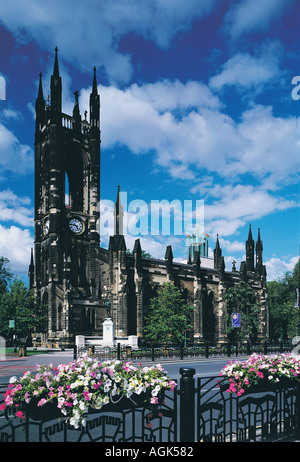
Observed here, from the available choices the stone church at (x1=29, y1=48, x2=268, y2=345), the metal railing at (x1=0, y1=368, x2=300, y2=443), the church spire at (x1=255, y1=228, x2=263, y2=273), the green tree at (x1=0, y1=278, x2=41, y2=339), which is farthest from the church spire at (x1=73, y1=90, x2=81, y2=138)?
the metal railing at (x1=0, y1=368, x2=300, y2=443)

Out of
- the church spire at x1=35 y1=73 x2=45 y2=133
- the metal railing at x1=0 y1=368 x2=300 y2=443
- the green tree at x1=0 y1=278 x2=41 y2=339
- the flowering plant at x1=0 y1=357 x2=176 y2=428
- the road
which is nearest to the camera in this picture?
the flowering plant at x1=0 y1=357 x2=176 y2=428

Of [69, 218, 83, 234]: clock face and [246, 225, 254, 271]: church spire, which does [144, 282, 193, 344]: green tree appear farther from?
[246, 225, 254, 271]: church spire

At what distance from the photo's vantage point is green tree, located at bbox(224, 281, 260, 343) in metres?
61.3

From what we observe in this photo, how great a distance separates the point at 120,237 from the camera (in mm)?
51875

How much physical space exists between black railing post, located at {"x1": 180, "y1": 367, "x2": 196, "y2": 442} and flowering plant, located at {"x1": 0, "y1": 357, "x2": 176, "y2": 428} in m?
0.20

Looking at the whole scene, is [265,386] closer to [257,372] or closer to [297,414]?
[257,372]

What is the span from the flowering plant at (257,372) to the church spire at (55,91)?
56579 millimetres

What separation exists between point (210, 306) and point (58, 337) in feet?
78.3

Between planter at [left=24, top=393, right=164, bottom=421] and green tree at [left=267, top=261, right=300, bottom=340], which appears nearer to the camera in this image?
planter at [left=24, top=393, right=164, bottom=421]

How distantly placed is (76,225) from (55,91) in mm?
19688

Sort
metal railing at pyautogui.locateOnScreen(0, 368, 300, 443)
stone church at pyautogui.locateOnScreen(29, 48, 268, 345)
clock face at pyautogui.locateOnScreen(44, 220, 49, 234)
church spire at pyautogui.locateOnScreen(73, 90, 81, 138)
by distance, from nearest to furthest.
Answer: metal railing at pyautogui.locateOnScreen(0, 368, 300, 443) → stone church at pyautogui.locateOnScreen(29, 48, 268, 345) → clock face at pyautogui.locateOnScreen(44, 220, 49, 234) → church spire at pyautogui.locateOnScreen(73, 90, 81, 138)

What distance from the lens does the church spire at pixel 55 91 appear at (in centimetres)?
5884

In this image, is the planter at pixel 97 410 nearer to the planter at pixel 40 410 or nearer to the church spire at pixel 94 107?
the planter at pixel 40 410

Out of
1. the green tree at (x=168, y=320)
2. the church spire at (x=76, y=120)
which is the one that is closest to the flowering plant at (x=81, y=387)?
the green tree at (x=168, y=320)
